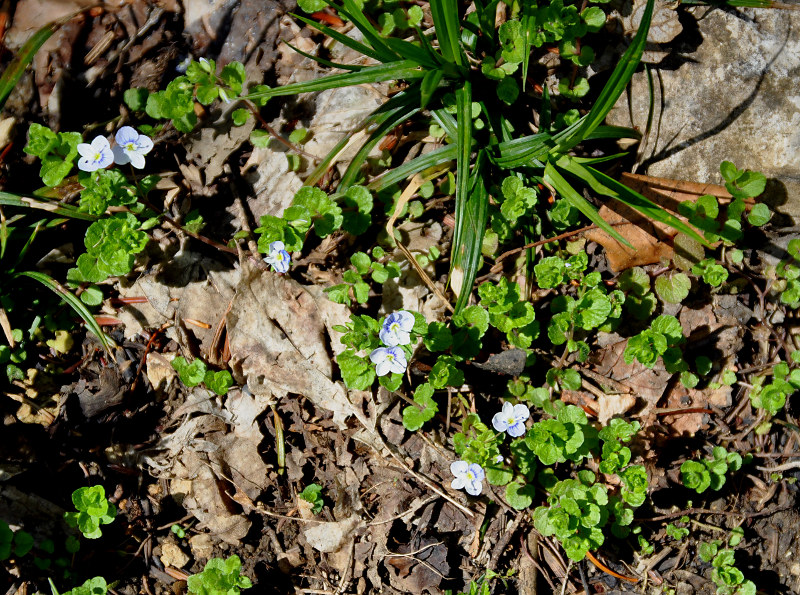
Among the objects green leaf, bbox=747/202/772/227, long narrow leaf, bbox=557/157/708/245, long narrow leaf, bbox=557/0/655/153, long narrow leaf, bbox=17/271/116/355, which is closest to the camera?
long narrow leaf, bbox=557/0/655/153

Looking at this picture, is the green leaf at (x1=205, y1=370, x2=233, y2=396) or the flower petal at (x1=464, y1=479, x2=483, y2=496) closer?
the flower petal at (x1=464, y1=479, x2=483, y2=496)

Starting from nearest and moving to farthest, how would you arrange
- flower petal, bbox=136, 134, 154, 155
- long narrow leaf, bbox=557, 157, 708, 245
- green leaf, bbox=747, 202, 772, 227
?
long narrow leaf, bbox=557, 157, 708, 245 < green leaf, bbox=747, 202, 772, 227 < flower petal, bbox=136, 134, 154, 155

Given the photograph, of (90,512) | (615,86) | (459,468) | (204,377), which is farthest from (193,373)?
(615,86)

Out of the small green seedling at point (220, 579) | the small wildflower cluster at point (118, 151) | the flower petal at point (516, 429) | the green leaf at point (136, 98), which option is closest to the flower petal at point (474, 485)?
the flower petal at point (516, 429)

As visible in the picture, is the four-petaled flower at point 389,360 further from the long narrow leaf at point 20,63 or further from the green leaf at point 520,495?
the long narrow leaf at point 20,63

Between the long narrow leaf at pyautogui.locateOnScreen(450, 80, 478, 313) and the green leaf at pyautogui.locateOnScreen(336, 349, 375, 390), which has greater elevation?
the long narrow leaf at pyautogui.locateOnScreen(450, 80, 478, 313)

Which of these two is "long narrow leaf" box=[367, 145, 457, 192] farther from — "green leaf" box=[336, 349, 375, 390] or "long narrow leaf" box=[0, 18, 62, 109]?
"long narrow leaf" box=[0, 18, 62, 109]

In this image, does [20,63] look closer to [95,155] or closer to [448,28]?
[95,155]

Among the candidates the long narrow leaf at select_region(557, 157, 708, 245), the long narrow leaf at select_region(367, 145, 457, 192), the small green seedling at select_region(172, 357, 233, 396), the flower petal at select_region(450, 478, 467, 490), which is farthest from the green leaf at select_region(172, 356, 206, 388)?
the long narrow leaf at select_region(557, 157, 708, 245)
